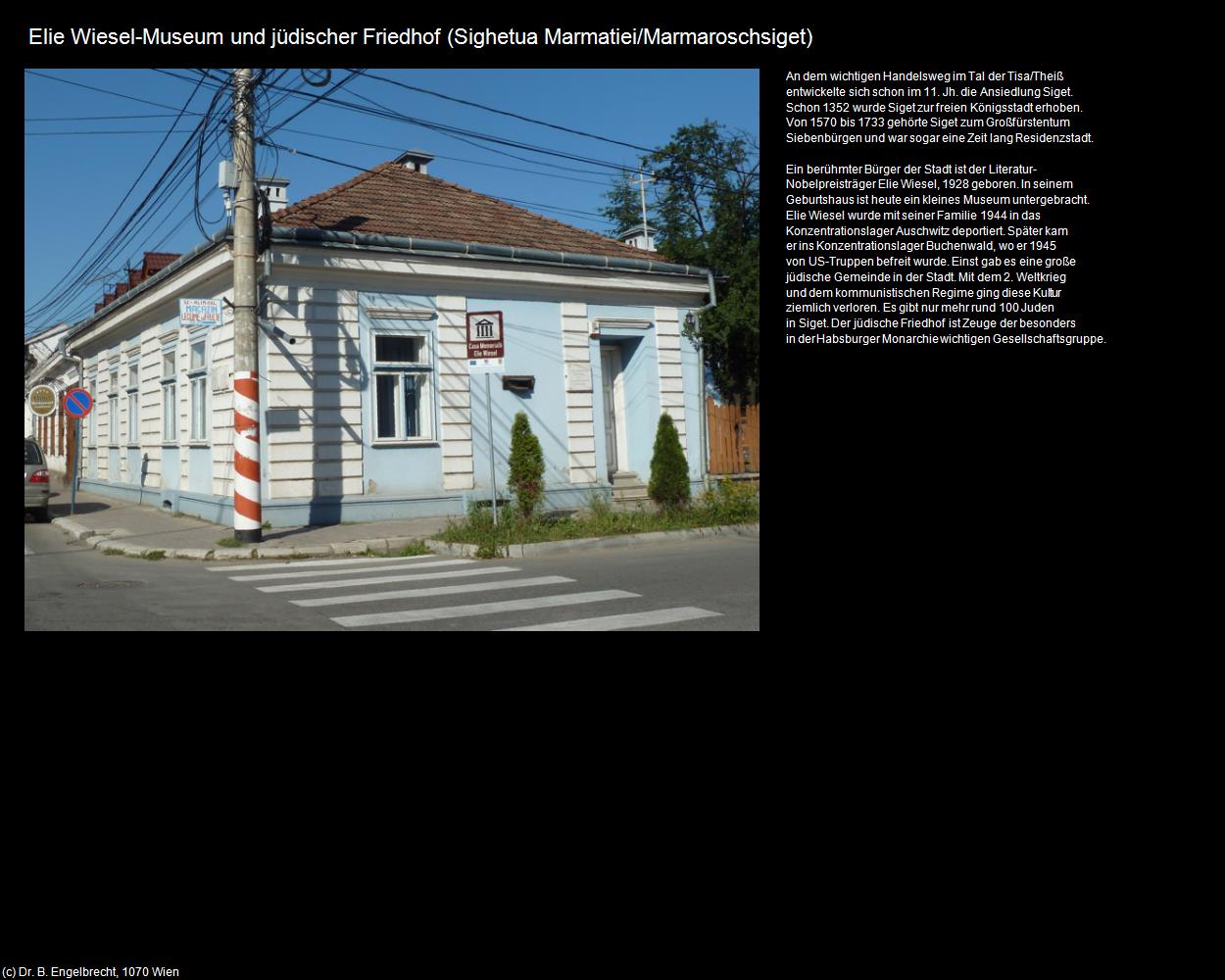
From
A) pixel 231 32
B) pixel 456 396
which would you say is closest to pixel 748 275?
pixel 456 396

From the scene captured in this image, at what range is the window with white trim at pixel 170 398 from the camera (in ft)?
61.4

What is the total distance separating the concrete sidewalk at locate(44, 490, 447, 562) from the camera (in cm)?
1278

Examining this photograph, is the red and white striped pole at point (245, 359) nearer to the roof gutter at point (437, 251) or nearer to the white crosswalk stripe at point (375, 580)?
the roof gutter at point (437, 251)

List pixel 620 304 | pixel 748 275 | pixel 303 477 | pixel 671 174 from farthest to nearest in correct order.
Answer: pixel 671 174 → pixel 748 275 → pixel 620 304 → pixel 303 477

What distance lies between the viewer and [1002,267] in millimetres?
4164

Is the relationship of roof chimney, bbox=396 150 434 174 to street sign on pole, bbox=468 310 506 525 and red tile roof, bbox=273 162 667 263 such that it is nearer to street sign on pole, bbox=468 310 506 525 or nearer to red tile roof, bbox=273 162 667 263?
red tile roof, bbox=273 162 667 263

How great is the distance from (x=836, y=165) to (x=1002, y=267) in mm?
828

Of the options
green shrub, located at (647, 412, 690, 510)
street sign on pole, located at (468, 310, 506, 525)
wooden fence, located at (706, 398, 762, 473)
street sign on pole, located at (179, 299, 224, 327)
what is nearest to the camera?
street sign on pole, located at (468, 310, 506, 525)

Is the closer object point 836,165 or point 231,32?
point 836,165

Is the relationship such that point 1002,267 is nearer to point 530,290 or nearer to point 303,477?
point 303,477

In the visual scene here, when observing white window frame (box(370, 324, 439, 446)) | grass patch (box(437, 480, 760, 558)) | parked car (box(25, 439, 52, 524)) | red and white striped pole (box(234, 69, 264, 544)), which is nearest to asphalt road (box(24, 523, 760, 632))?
grass patch (box(437, 480, 760, 558))

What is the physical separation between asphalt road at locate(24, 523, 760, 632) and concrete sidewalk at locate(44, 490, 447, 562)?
0.48 meters

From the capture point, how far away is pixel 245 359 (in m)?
13.1

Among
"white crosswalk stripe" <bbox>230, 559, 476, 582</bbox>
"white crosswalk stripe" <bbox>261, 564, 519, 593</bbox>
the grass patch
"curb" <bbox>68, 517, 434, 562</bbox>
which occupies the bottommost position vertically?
"white crosswalk stripe" <bbox>230, 559, 476, 582</bbox>
